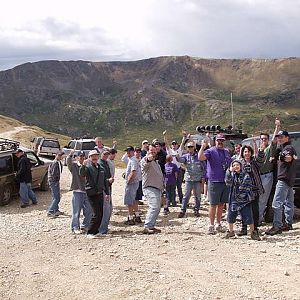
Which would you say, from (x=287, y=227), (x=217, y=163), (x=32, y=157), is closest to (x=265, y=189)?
(x=287, y=227)

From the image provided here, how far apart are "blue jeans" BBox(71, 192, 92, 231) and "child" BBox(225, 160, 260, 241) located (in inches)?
127

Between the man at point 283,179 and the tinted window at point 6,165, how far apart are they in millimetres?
8616

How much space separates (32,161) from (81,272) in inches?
397

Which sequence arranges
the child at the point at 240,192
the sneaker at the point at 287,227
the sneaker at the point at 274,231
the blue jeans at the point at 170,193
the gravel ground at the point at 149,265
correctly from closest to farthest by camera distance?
the gravel ground at the point at 149,265, the child at the point at 240,192, the sneaker at the point at 274,231, the sneaker at the point at 287,227, the blue jeans at the point at 170,193

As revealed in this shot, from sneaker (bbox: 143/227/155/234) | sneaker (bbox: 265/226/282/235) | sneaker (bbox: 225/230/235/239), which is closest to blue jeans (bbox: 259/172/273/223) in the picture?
sneaker (bbox: 265/226/282/235)

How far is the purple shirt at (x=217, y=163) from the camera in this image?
393 inches

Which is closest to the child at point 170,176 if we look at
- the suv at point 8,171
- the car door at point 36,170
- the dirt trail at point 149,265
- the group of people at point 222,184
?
the group of people at point 222,184

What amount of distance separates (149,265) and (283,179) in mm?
3343

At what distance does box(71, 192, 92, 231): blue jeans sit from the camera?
1077cm

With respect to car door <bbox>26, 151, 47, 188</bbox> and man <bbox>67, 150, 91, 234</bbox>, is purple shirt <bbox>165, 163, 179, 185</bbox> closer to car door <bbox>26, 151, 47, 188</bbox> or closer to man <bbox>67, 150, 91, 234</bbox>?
man <bbox>67, 150, 91, 234</bbox>

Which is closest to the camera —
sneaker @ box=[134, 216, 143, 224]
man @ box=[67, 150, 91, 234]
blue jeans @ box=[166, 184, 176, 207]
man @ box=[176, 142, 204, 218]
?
man @ box=[67, 150, 91, 234]

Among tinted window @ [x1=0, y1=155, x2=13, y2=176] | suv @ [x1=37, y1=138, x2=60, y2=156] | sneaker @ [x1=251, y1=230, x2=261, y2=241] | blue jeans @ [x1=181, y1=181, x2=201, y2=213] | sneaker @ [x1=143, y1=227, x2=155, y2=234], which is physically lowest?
suv @ [x1=37, y1=138, x2=60, y2=156]

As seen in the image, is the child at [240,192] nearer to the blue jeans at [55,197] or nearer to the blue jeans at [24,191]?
the blue jeans at [55,197]

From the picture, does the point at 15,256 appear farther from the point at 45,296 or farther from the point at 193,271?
the point at 193,271
